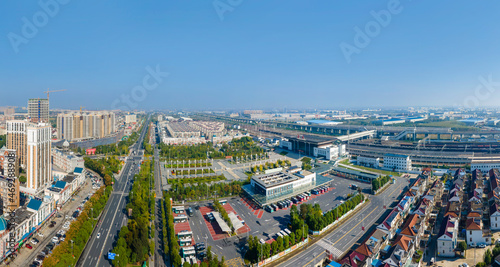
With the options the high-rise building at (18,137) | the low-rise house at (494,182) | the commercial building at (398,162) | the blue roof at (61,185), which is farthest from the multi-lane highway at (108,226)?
the commercial building at (398,162)

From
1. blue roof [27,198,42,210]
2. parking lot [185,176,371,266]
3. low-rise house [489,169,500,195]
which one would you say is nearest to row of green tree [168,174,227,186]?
parking lot [185,176,371,266]

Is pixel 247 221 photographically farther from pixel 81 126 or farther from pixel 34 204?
pixel 81 126

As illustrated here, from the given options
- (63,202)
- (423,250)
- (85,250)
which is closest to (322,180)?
(423,250)

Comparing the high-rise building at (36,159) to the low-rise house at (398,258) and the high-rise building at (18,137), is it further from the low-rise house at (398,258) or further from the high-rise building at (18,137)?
the low-rise house at (398,258)

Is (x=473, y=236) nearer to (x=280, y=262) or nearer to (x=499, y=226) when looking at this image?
(x=499, y=226)

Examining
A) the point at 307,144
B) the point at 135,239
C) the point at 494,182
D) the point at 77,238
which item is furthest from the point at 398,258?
the point at 307,144

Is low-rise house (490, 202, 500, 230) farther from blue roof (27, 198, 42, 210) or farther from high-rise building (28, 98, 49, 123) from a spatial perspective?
high-rise building (28, 98, 49, 123)
